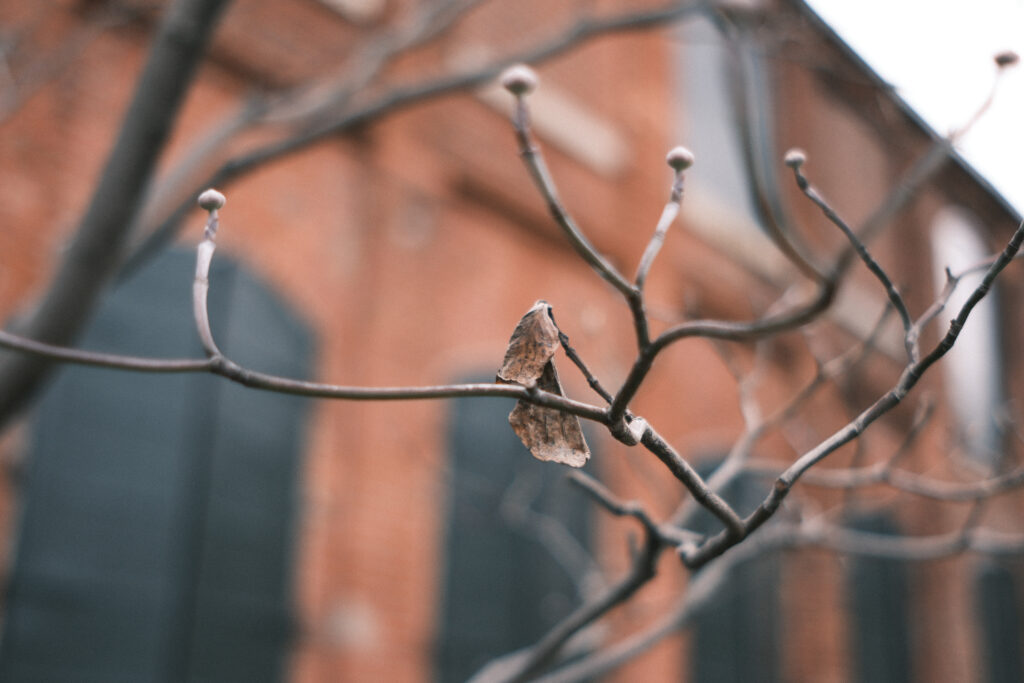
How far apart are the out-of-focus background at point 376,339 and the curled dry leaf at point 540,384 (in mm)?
948

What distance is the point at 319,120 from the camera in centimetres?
337

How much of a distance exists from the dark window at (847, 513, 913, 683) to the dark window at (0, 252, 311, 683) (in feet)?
20.1

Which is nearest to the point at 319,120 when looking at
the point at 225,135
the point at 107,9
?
the point at 225,135

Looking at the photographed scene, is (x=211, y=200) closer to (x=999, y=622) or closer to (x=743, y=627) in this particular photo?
→ (x=743, y=627)

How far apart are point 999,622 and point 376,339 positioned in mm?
9281

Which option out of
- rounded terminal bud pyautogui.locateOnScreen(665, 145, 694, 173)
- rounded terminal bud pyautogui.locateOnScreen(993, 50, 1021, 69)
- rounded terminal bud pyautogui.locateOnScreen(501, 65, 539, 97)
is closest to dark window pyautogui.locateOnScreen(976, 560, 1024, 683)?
rounded terminal bud pyautogui.locateOnScreen(993, 50, 1021, 69)

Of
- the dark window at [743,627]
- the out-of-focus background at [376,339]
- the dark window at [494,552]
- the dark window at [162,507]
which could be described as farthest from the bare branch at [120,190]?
the dark window at [743,627]

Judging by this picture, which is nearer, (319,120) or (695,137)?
(319,120)

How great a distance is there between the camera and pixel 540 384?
2.83 feet

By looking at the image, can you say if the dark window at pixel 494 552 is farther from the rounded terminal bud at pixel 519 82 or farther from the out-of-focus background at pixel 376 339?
the rounded terminal bud at pixel 519 82

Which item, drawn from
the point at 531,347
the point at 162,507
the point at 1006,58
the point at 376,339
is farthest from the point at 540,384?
the point at 376,339

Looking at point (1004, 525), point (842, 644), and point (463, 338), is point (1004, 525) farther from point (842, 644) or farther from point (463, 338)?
point (463, 338)

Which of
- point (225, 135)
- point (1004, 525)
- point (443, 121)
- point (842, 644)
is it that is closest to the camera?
point (225, 135)

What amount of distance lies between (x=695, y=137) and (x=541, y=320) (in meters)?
8.35
